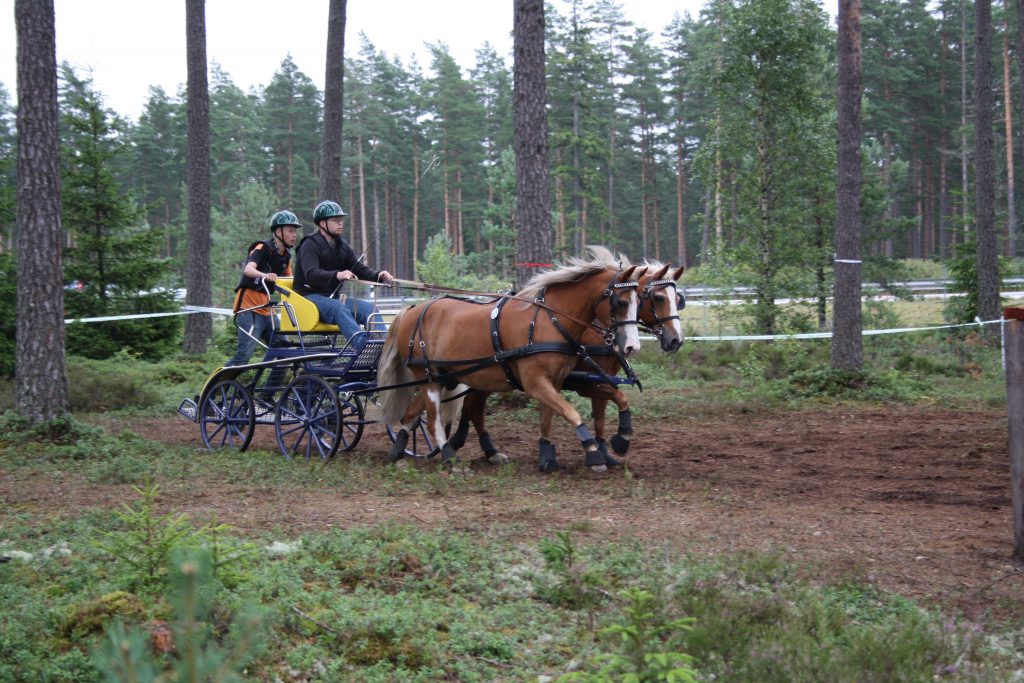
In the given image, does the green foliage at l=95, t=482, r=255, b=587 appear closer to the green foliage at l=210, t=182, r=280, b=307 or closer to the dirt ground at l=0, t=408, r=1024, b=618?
the dirt ground at l=0, t=408, r=1024, b=618

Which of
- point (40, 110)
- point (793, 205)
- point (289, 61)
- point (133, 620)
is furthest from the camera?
point (289, 61)

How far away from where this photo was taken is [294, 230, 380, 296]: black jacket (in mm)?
10281

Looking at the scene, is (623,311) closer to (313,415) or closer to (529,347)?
(529,347)

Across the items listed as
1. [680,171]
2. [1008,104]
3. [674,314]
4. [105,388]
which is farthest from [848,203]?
[680,171]

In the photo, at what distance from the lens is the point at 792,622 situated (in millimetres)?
4758

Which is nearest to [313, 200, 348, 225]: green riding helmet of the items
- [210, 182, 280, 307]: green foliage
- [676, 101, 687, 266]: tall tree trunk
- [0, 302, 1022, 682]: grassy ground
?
[0, 302, 1022, 682]: grassy ground

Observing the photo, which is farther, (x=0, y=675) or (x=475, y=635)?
(x=475, y=635)

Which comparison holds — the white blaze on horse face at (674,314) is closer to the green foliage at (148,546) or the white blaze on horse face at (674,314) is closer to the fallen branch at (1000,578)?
the fallen branch at (1000,578)

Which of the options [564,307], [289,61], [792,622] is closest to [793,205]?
[564,307]

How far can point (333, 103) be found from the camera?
18219 mm

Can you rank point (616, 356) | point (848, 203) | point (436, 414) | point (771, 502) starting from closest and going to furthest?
point (771, 502) → point (616, 356) → point (436, 414) → point (848, 203)

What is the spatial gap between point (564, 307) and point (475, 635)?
4.96m

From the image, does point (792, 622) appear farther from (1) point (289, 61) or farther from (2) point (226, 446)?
(1) point (289, 61)

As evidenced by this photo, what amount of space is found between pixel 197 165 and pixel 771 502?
16.0 meters
